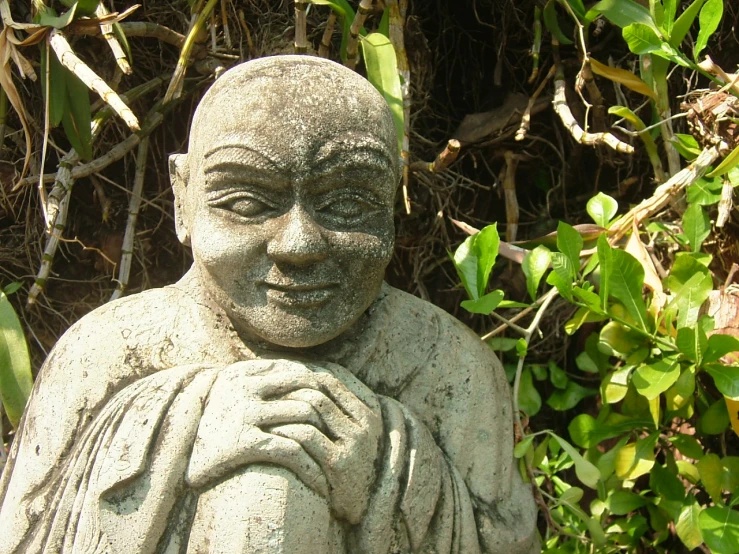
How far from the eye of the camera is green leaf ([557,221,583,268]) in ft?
5.34

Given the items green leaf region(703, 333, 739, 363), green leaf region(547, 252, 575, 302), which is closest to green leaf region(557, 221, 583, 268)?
green leaf region(547, 252, 575, 302)

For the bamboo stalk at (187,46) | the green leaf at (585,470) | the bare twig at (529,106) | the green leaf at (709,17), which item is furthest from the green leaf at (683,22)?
the bamboo stalk at (187,46)

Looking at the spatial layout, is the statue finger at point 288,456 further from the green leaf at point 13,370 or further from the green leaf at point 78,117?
the green leaf at point 78,117

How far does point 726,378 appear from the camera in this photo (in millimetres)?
1600

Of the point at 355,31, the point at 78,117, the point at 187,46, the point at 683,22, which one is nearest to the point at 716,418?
the point at 683,22

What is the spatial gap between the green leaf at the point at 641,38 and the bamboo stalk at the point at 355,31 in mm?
448

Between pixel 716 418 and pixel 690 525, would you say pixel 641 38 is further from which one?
pixel 690 525

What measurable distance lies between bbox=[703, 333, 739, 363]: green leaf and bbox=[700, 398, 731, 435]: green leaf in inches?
8.9

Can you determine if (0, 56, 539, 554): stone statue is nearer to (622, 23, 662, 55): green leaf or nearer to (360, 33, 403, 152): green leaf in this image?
(360, 33, 403, 152): green leaf

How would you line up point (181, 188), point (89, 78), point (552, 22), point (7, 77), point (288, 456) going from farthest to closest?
point (552, 22) → point (7, 77) → point (89, 78) → point (181, 188) → point (288, 456)

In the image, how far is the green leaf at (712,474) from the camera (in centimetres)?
179

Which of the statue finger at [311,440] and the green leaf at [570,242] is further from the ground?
the statue finger at [311,440]

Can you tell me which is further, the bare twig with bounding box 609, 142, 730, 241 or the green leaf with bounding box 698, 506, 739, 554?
the bare twig with bounding box 609, 142, 730, 241

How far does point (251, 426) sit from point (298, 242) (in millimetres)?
234
